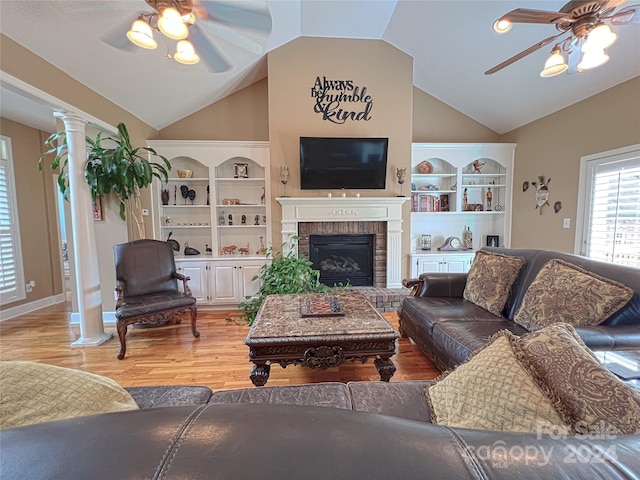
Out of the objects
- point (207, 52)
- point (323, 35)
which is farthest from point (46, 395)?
point (323, 35)

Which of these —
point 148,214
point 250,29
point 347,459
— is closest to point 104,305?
point 148,214

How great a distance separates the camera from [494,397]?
34.5 inches

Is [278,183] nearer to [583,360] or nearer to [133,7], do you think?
[133,7]

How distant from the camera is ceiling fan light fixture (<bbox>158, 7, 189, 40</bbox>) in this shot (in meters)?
1.64

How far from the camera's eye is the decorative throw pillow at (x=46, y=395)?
68 cm

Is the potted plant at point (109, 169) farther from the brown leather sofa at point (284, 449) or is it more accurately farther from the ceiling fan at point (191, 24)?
the brown leather sofa at point (284, 449)

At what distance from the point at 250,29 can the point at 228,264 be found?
288 cm

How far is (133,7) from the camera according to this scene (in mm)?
2201

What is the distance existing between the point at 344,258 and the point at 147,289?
2546mm

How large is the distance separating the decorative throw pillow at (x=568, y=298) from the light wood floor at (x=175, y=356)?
88 cm

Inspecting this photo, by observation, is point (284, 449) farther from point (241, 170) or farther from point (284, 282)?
point (241, 170)

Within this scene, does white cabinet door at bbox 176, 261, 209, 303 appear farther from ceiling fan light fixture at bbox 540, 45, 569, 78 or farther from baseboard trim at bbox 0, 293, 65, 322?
ceiling fan light fixture at bbox 540, 45, 569, 78

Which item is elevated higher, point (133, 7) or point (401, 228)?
point (133, 7)

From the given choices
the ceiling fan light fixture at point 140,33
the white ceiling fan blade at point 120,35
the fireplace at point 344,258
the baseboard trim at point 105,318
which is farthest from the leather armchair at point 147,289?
the ceiling fan light fixture at point 140,33
